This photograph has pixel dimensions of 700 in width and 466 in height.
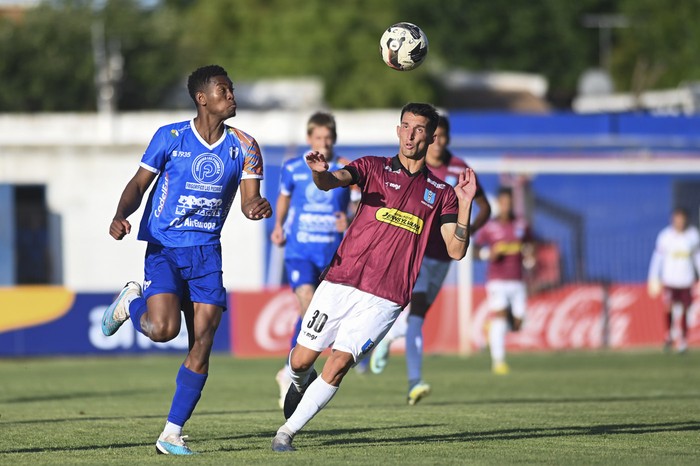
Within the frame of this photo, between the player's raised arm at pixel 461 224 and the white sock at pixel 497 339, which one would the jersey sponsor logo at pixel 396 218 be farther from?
the white sock at pixel 497 339

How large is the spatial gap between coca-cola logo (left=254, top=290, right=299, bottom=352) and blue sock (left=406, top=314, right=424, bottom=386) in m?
10.4

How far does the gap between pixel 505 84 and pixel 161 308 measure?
210ft

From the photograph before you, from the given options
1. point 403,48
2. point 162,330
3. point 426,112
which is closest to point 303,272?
point 403,48

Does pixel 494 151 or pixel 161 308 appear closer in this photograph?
pixel 161 308

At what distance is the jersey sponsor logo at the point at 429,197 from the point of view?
357 inches

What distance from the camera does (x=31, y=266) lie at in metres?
27.9

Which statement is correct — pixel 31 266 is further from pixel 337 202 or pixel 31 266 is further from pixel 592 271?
pixel 337 202

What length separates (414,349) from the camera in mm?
13008

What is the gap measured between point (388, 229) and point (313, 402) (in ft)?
4.12

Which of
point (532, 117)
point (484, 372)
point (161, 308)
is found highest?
point (532, 117)

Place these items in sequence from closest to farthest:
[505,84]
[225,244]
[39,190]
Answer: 1. [225,244]
2. [39,190]
3. [505,84]

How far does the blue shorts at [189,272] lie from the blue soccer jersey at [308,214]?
4294mm

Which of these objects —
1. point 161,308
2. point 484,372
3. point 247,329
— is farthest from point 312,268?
point 247,329

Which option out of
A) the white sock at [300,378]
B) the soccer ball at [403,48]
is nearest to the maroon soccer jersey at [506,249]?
the soccer ball at [403,48]
